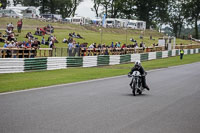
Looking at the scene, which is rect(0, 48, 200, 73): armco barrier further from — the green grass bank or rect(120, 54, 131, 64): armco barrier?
the green grass bank

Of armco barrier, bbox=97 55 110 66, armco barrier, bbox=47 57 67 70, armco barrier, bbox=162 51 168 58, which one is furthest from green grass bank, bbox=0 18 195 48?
armco barrier, bbox=162 51 168 58

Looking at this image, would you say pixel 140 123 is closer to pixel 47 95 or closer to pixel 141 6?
pixel 47 95

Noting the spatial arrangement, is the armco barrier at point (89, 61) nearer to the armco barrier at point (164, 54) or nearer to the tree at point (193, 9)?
the armco barrier at point (164, 54)

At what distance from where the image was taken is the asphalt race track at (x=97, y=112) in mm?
8125

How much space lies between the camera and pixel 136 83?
1443 centimetres

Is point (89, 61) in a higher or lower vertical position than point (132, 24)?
lower

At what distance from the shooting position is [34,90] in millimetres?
15258

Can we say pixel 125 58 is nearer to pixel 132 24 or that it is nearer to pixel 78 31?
pixel 78 31

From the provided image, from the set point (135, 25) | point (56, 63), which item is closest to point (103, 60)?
point (56, 63)

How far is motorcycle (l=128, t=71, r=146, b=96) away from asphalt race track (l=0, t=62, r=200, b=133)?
428 mm

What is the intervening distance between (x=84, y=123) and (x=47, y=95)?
524 cm

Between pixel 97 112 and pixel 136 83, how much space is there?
4.56 metres

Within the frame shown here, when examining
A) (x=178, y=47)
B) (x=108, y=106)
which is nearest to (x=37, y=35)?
(x=178, y=47)

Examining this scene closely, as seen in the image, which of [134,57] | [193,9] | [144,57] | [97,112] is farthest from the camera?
[193,9]
